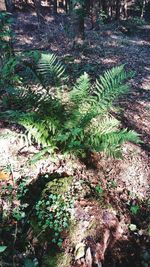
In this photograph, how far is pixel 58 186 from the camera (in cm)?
385

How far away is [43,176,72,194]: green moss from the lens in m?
3.77

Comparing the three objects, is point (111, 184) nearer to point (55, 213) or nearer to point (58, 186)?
point (58, 186)

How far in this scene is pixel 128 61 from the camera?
1041cm

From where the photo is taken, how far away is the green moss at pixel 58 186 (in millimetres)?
3771

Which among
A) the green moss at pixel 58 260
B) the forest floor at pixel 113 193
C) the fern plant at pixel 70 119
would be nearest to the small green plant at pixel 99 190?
the forest floor at pixel 113 193

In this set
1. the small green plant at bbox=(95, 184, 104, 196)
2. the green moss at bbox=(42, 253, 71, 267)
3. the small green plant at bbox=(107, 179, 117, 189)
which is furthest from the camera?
the small green plant at bbox=(107, 179, 117, 189)

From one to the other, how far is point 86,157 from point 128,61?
6.79m

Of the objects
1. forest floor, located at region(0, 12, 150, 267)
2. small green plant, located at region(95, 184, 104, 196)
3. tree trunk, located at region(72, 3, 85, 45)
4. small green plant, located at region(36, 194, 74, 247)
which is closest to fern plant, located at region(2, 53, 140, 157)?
forest floor, located at region(0, 12, 150, 267)

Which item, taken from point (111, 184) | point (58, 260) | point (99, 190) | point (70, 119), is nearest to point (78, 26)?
point (70, 119)

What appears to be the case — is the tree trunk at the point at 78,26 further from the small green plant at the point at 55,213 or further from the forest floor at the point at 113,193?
the small green plant at the point at 55,213

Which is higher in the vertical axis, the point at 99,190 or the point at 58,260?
the point at 99,190

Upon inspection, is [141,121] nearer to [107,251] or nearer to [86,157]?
[86,157]

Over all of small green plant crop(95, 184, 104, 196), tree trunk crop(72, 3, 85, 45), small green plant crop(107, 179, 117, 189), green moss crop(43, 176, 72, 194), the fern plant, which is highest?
tree trunk crop(72, 3, 85, 45)

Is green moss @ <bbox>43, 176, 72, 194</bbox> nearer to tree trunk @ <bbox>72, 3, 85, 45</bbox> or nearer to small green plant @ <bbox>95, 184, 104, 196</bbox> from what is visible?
small green plant @ <bbox>95, 184, 104, 196</bbox>
